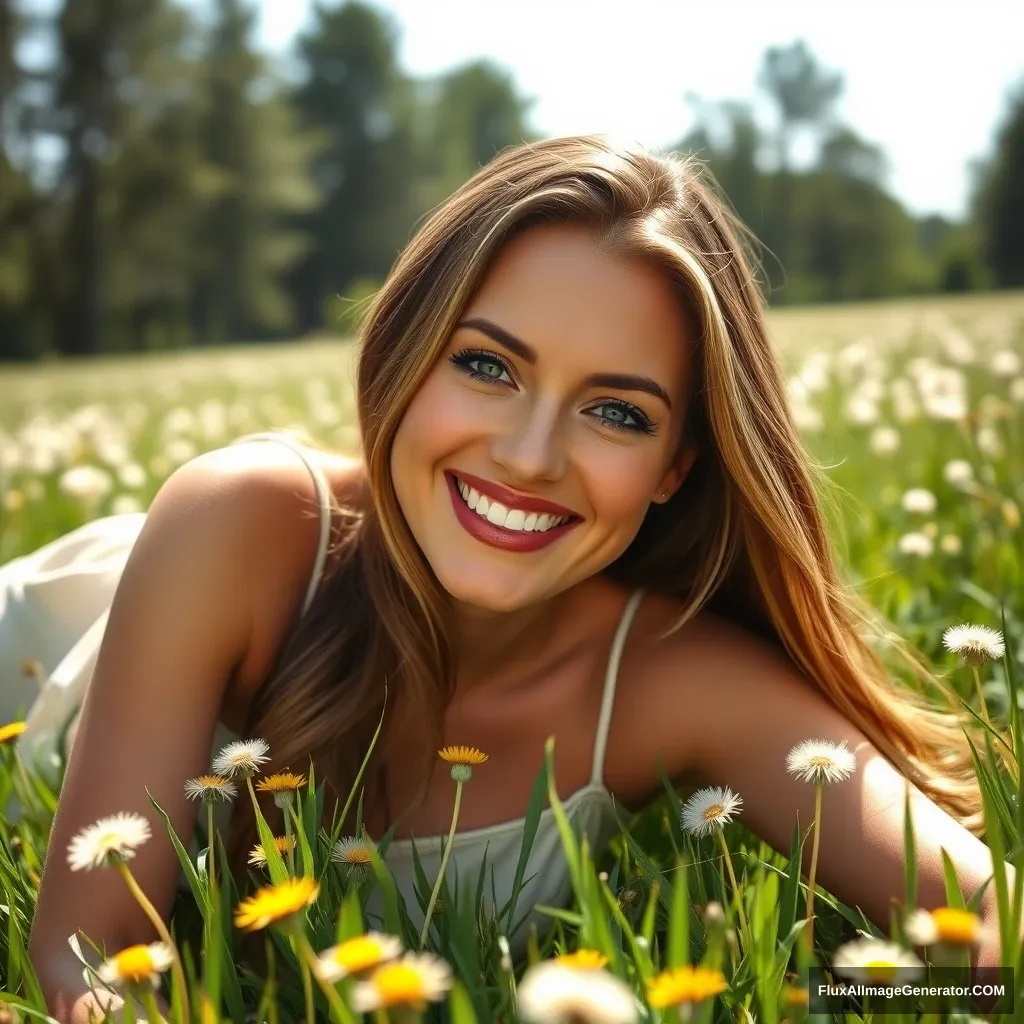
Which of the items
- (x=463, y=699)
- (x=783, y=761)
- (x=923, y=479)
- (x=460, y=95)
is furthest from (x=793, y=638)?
(x=460, y=95)

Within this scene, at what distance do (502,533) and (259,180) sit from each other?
134ft

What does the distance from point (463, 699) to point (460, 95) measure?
201ft

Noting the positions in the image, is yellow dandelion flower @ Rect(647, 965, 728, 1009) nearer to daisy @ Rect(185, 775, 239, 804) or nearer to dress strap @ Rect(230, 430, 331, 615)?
daisy @ Rect(185, 775, 239, 804)

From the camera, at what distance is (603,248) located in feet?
6.87

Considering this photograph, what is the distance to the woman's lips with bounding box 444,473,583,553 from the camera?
2.09m

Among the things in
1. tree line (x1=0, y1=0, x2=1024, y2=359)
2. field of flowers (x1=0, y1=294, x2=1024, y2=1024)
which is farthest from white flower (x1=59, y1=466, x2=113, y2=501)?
tree line (x1=0, y1=0, x2=1024, y2=359)

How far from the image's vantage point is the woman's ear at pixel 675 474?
2.34 m

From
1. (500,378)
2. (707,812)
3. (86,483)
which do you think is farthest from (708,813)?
(86,483)

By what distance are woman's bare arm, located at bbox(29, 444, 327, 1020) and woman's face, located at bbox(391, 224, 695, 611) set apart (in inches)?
11.8

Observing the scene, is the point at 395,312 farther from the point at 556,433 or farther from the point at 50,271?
the point at 50,271

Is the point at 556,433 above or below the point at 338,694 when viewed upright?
above

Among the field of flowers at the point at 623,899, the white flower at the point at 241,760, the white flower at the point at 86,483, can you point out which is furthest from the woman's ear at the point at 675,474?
the white flower at the point at 86,483

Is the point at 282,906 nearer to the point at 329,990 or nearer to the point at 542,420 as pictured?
the point at 329,990

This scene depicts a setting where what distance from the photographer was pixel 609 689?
234 cm
